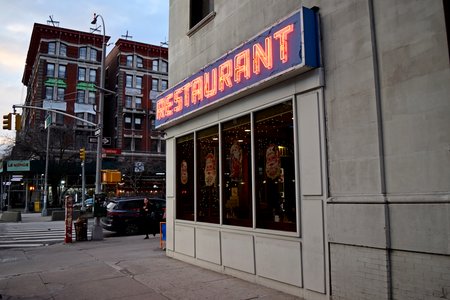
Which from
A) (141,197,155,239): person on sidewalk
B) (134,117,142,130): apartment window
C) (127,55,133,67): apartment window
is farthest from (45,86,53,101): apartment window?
(141,197,155,239): person on sidewalk

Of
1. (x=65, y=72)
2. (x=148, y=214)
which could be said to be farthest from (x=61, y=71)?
(x=148, y=214)

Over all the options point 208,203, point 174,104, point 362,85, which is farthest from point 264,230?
point 174,104

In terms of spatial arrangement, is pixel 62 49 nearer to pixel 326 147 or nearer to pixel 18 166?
pixel 18 166

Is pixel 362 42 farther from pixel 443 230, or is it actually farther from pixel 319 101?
pixel 443 230

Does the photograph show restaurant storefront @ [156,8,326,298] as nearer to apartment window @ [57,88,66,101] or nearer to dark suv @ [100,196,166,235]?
dark suv @ [100,196,166,235]

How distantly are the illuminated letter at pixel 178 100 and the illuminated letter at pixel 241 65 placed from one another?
9.02 feet

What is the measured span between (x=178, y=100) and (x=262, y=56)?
12.6 feet

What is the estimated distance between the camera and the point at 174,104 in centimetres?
1080

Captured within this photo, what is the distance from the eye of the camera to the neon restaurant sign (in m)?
6.29

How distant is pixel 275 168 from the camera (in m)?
7.32

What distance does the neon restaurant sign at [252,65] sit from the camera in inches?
248

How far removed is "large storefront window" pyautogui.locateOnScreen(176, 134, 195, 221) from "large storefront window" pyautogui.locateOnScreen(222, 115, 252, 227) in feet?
5.33

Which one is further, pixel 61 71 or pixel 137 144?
pixel 137 144

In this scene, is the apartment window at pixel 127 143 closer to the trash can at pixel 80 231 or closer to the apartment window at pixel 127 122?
the apartment window at pixel 127 122
